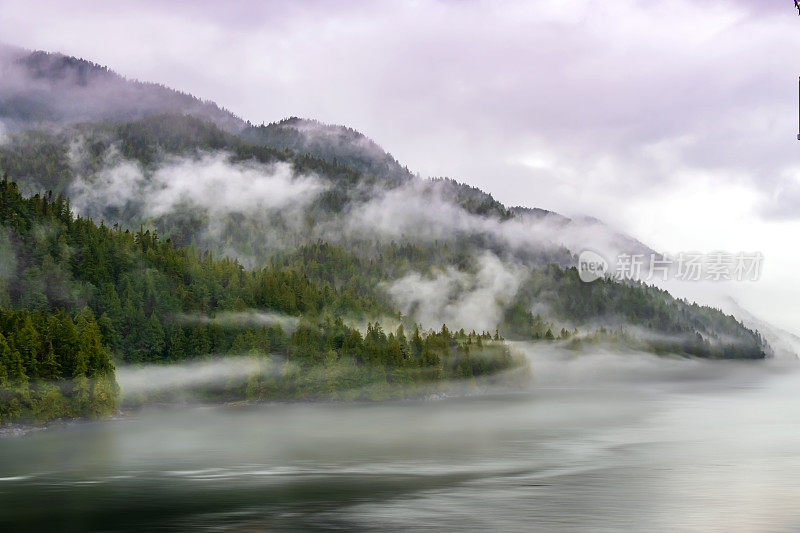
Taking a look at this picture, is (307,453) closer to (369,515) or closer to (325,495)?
(325,495)

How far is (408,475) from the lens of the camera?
82.3 metres

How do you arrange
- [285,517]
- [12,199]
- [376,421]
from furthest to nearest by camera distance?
1. [12,199]
2. [376,421]
3. [285,517]

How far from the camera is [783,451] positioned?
99.4 m

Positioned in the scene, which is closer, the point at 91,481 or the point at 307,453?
the point at 91,481

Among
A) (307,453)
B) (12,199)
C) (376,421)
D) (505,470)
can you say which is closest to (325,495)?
(505,470)

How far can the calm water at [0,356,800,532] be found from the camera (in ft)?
196

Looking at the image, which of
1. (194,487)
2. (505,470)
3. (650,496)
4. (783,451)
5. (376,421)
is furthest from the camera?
(376,421)

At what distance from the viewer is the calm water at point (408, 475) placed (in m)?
59.6

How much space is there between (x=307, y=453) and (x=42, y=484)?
112 ft

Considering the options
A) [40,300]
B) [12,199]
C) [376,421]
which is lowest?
[376,421]

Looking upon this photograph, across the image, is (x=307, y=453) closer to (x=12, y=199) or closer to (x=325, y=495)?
(x=325, y=495)

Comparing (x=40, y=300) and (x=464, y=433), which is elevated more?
(x=40, y=300)

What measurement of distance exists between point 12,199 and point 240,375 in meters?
65.6

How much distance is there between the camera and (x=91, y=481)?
77.8 meters
